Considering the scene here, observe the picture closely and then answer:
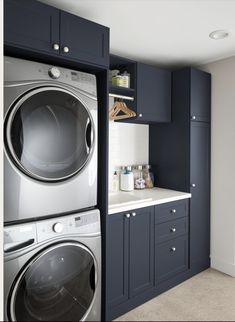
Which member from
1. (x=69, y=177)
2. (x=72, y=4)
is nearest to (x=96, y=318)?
(x=69, y=177)

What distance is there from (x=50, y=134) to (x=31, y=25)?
535mm

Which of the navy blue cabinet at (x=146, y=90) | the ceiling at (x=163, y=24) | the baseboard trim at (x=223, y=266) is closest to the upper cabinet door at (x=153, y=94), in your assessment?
the navy blue cabinet at (x=146, y=90)

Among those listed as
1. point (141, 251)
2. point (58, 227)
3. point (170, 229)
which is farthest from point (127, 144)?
point (58, 227)

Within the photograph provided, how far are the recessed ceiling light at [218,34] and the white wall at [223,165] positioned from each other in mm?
455

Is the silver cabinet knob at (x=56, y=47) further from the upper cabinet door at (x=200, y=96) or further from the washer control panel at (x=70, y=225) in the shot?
the upper cabinet door at (x=200, y=96)

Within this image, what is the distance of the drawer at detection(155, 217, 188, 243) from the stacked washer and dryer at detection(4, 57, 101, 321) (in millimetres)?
608

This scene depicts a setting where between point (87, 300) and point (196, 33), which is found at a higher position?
point (196, 33)

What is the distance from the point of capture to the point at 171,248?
2.08 m

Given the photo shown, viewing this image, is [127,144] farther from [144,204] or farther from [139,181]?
[144,204]

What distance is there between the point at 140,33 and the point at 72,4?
1.76 feet

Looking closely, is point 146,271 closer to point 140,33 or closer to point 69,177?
point 69,177

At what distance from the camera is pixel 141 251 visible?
6.09ft

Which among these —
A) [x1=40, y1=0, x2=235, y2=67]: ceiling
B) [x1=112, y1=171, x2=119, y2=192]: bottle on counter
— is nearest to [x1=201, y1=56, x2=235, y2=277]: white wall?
[x1=40, y1=0, x2=235, y2=67]: ceiling

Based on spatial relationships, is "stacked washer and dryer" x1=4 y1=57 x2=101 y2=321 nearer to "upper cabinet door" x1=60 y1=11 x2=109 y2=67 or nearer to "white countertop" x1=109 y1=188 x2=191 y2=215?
"upper cabinet door" x1=60 y1=11 x2=109 y2=67
